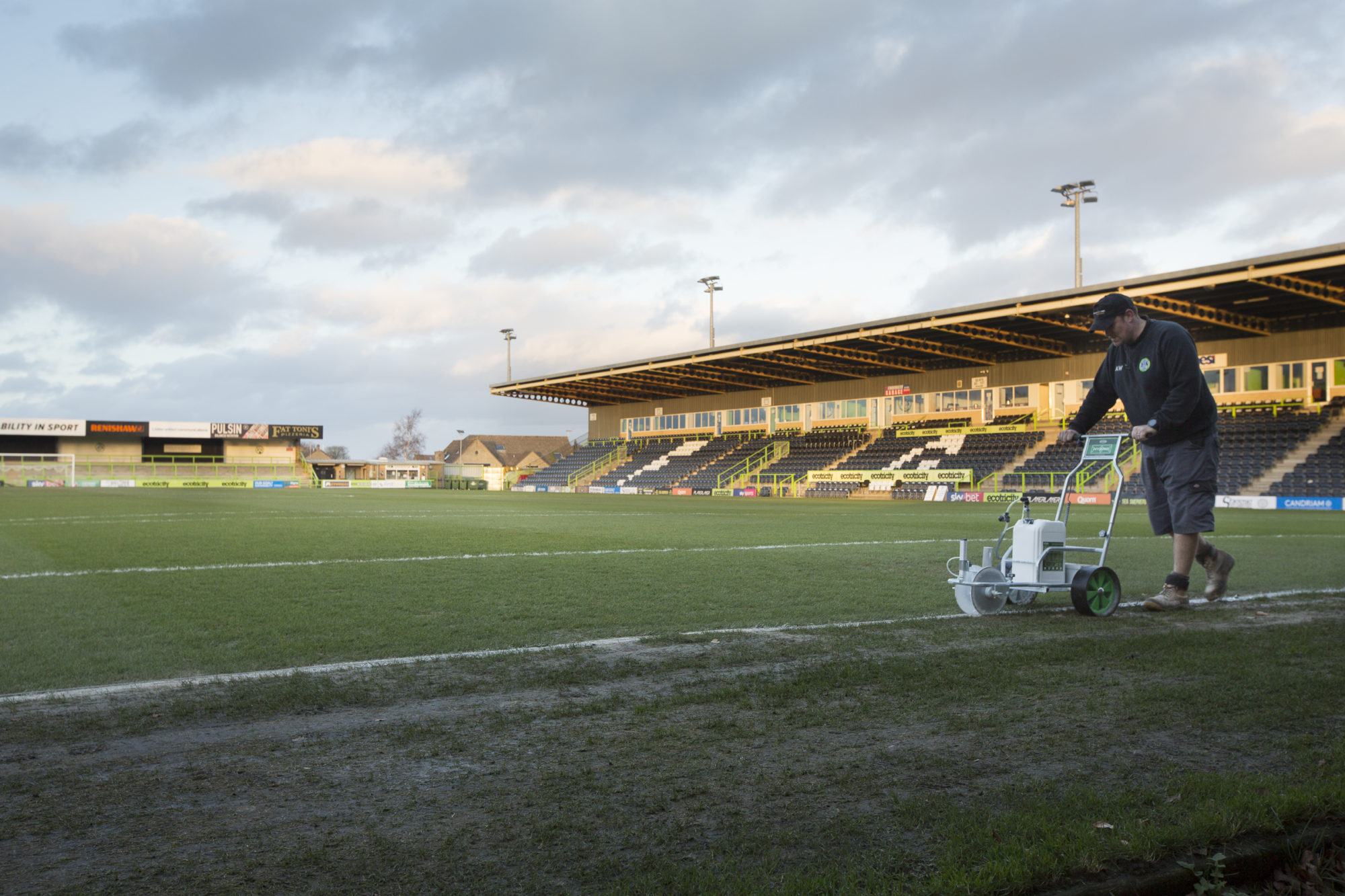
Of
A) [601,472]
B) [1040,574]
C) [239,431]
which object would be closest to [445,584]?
[1040,574]

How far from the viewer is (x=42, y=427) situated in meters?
62.8

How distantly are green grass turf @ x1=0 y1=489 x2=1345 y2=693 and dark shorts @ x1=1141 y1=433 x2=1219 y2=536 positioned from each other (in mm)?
964

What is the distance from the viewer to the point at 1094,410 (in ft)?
19.3

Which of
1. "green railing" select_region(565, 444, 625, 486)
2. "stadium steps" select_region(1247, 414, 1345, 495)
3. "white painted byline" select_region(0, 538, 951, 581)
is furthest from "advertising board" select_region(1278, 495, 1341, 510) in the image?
"green railing" select_region(565, 444, 625, 486)

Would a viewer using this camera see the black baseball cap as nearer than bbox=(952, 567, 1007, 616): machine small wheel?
No

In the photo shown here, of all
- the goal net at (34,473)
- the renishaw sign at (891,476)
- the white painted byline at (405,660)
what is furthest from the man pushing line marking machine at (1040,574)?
the goal net at (34,473)

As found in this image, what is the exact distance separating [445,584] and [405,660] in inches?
116

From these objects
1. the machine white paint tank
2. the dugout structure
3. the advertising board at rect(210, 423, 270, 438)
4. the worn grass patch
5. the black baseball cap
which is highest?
the dugout structure

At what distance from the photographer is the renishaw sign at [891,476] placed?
36.1 m

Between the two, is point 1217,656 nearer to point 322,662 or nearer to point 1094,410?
point 1094,410

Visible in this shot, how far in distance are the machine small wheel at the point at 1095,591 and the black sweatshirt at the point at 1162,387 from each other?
854 millimetres

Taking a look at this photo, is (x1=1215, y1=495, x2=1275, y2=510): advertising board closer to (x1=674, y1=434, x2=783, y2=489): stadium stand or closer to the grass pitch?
the grass pitch

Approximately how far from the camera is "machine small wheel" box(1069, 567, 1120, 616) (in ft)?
17.1

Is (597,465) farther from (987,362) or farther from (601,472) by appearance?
(987,362)
